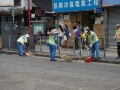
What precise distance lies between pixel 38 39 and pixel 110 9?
17.0 feet

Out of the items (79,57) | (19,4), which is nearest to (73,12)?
(79,57)

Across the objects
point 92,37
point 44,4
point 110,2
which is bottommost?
point 92,37

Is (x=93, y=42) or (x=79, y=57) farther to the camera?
(x=79, y=57)

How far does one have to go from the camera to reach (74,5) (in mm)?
21484

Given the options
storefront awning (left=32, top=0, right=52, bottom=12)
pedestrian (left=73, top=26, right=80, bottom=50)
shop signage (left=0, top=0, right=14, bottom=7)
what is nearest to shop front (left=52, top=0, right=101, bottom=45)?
pedestrian (left=73, top=26, right=80, bottom=50)

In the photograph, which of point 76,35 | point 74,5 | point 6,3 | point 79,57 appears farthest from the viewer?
point 6,3

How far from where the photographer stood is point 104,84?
915 cm

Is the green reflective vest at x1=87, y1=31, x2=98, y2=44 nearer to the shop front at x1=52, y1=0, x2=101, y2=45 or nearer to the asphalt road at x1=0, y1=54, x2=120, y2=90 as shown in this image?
the asphalt road at x1=0, y1=54, x2=120, y2=90

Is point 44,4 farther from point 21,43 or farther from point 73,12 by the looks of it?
point 21,43

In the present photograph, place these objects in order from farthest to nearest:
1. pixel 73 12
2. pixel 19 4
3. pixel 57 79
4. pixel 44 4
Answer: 1. pixel 19 4
2. pixel 44 4
3. pixel 73 12
4. pixel 57 79

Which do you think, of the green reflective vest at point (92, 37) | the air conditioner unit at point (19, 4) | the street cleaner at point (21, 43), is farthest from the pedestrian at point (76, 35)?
the air conditioner unit at point (19, 4)

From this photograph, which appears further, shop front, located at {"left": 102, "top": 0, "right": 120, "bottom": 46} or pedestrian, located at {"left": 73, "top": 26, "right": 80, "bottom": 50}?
shop front, located at {"left": 102, "top": 0, "right": 120, "bottom": 46}

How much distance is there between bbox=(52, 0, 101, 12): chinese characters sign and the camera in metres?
20.2

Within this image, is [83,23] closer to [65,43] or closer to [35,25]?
[65,43]
